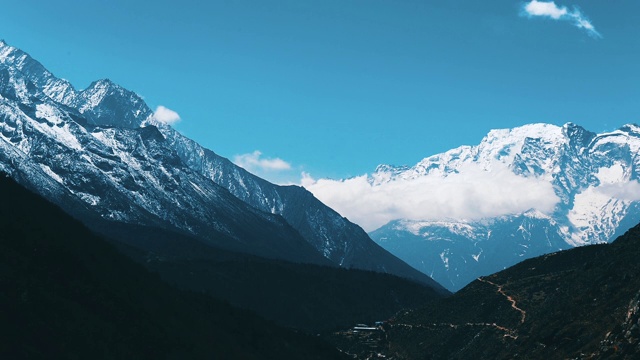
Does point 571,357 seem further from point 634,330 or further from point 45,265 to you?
point 45,265

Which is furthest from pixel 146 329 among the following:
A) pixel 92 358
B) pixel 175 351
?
pixel 92 358

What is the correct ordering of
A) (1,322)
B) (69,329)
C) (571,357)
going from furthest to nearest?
(571,357) → (69,329) → (1,322)

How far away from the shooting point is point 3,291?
167250 mm

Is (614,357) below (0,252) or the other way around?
the other way around

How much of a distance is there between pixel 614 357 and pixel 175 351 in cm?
10908

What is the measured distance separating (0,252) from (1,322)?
37968 mm

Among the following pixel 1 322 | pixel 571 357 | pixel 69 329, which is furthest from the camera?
pixel 571 357

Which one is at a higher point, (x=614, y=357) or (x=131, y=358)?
(x=614, y=357)

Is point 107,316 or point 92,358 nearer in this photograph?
point 92,358

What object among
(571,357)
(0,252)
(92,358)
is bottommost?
(92,358)

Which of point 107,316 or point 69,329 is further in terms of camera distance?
point 107,316

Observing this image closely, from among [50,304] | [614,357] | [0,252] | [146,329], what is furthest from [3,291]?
[614,357]

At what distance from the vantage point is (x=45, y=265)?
196875 mm

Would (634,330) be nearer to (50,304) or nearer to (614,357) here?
(614,357)
